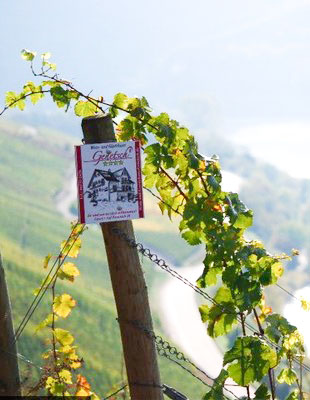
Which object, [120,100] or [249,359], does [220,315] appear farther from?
[120,100]

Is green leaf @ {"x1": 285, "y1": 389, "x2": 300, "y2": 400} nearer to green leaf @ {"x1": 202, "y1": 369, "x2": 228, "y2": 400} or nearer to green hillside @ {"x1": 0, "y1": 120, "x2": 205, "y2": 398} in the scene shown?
green leaf @ {"x1": 202, "y1": 369, "x2": 228, "y2": 400}

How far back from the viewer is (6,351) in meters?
4.97

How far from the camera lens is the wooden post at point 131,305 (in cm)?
414

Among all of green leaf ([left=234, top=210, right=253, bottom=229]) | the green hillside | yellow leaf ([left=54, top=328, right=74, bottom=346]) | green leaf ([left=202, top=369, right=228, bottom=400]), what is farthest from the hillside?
green leaf ([left=234, top=210, right=253, bottom=229])

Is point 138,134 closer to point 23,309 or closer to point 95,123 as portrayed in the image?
point 95,123

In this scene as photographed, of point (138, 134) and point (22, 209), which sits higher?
point (22, 209)

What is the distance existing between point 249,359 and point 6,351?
1.77 m

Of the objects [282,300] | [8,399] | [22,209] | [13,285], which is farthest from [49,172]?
[8,399]

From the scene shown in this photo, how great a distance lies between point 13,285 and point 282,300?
210 ft

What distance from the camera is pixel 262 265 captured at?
426 cm

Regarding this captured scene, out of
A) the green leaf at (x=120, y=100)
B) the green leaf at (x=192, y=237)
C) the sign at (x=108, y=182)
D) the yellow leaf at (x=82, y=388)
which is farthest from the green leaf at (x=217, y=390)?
the green leaf at (x=120, y=100)

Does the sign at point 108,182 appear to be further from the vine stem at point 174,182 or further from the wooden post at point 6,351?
the wooden post at point 6,351

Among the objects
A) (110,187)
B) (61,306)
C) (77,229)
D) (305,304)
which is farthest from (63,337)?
(305,304)

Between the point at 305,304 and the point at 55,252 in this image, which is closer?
the point at 305,304
